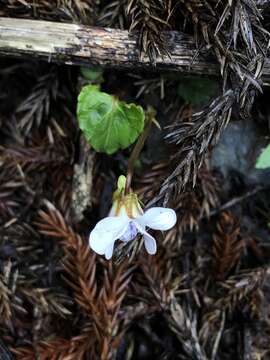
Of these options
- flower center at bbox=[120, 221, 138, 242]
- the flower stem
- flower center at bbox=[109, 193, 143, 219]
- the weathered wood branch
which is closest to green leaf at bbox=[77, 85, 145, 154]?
the flower stem


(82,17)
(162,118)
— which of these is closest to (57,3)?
(82,17)

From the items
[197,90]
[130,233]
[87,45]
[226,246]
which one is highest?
[87,45]

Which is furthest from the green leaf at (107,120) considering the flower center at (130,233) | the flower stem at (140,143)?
the flower center at (130,233)

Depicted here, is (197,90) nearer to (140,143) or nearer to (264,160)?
(140,143)

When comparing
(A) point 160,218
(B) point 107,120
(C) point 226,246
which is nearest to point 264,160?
(A) point 160,218

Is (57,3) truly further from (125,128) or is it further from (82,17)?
(125,128)

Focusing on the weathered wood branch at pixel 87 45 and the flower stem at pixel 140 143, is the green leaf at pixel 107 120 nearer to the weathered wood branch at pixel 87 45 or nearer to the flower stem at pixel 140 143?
the flower stem at pixel 140 143

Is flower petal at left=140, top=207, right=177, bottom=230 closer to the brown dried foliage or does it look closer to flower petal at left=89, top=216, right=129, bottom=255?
flower petal at left=89, top=216, right=129, bottom=255
